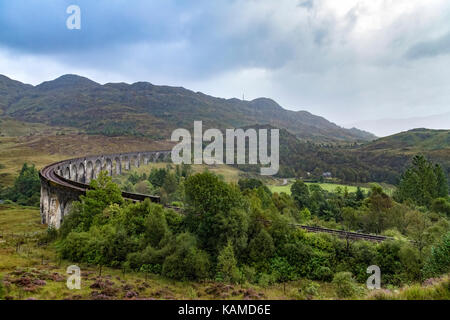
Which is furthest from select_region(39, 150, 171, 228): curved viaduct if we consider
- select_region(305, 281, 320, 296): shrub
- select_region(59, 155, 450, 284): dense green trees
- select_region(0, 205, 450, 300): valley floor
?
select_region(305, 281, 320, 296): shrub

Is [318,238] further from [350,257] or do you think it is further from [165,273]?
[165,273]

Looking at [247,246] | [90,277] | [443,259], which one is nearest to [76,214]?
[90,277]

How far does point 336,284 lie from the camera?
73.9ft

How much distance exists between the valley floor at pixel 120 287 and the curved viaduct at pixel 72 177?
1255 centimetres

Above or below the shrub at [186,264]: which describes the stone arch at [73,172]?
above

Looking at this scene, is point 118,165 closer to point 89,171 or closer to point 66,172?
point 89,171

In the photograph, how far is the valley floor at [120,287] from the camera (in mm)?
15336

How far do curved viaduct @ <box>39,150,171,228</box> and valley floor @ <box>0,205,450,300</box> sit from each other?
41.2 ft

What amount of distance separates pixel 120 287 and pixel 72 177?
75.0 m

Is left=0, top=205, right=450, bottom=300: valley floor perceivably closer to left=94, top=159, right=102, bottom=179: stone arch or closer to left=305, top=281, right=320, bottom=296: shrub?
left=305, top=281, right=320, bottom=296: shrub

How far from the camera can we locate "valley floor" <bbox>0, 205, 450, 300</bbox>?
15336mm

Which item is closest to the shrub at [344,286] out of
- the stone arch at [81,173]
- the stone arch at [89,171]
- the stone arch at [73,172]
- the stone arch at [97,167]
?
the stone arch at [73,172]

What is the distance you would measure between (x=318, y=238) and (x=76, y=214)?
1092 inches

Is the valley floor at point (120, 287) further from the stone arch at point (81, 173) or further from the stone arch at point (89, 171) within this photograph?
the stone arch at point (89, 171)
